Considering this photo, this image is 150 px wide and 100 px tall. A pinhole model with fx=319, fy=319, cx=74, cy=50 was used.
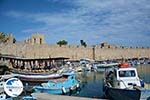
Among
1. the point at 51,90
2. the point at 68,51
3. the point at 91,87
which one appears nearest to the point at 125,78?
the point at 51,90

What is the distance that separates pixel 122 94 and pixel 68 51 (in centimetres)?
5087

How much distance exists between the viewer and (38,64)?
112 ft

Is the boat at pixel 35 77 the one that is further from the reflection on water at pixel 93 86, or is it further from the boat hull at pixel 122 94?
the boat hull at pixel 122 94

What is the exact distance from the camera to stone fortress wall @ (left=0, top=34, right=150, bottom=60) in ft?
165

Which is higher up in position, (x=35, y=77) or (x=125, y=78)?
(x=125, y=78)

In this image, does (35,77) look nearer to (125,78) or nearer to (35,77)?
(35,77)

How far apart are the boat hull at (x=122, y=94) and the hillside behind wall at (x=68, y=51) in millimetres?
30554

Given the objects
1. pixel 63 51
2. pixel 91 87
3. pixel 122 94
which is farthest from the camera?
pixel 63 51

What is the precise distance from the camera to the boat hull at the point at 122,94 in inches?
569

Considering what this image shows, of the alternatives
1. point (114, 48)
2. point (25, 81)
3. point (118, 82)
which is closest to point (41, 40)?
point (114, 48)

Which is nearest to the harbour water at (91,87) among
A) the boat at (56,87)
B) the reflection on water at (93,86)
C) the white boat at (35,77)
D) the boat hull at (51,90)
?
the reflection on water at (93,86)

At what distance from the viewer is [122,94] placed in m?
16.0

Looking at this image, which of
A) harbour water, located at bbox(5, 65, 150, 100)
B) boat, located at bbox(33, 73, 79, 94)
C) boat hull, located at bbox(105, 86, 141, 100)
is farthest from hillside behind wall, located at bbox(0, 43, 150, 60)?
boat hull, located at bbox(105, 86, 141, 100)

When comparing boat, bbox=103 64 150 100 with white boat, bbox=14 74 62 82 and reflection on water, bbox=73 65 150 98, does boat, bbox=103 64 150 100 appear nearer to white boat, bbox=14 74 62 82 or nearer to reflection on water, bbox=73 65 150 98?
reflection on water, bbox=73 65 150 98
